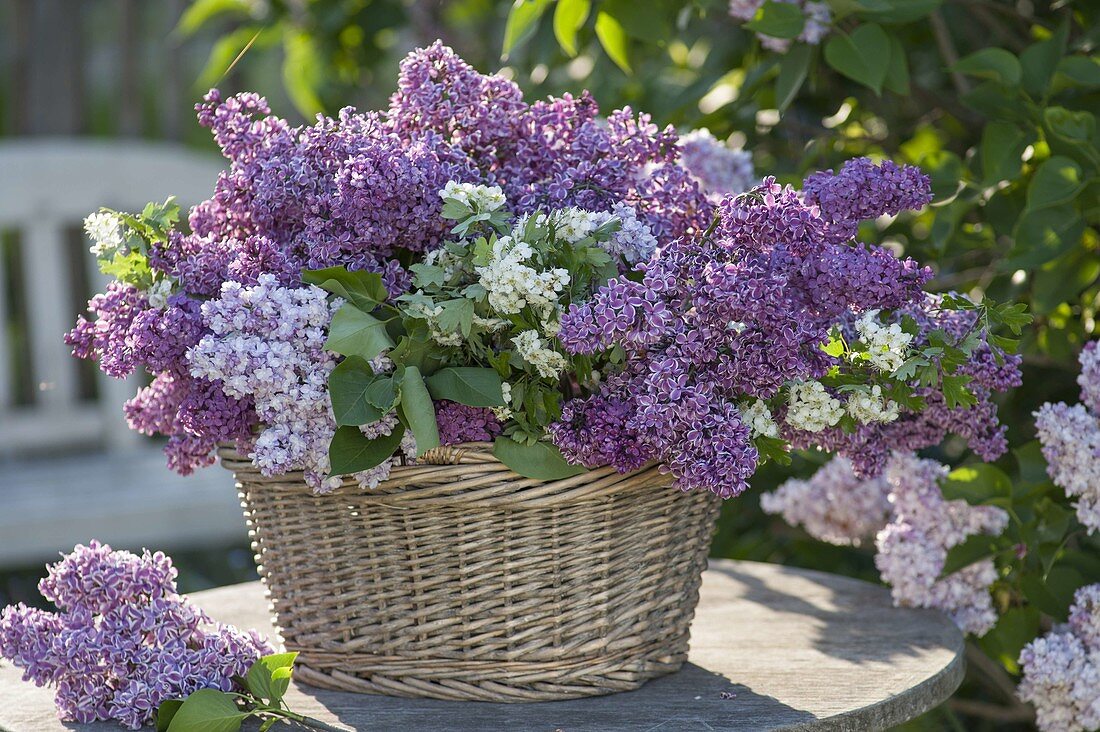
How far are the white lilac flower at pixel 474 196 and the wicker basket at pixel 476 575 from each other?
0.17 m

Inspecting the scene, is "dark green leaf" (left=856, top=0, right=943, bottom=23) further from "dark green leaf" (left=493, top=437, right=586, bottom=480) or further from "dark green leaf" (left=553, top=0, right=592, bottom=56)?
"dark green leaf" (left=493, top=437, right=586, bottom=480)

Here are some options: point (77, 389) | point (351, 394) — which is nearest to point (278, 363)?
point (351, 394)

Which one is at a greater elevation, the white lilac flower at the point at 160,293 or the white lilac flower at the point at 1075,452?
the white lilac flower at the point at 160,293

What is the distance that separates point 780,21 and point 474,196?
1.67 feet

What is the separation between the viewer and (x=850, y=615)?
48.4 inches

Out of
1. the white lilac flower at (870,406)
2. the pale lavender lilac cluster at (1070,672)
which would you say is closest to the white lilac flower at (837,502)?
the pale lavender lilac cluster at (1070,672)

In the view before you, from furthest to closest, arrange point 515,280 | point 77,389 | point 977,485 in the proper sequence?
point 77,389
point 977,485
point 515,280

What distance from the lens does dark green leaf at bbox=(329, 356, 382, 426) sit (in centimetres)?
80

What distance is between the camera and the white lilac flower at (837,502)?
4.34 ft

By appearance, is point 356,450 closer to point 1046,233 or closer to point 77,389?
point 1046,233

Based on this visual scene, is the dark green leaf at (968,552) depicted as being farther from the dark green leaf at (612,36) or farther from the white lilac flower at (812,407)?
the dark green leaf at (612,36)

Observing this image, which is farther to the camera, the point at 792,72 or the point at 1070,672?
the point at 792,72

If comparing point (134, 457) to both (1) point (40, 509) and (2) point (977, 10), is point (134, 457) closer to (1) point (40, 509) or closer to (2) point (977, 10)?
(1) point (40, 509)

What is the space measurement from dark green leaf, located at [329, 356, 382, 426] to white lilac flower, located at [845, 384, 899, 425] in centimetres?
33
